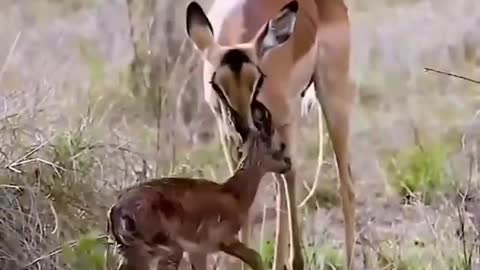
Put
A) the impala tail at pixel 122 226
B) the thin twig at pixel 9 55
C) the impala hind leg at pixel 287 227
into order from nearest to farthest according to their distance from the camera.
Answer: the impala tail at pixel 122 226 < the impala hind leg at pixel 287 227 < the thin twig at pixel 9 55

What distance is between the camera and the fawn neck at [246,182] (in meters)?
1.06

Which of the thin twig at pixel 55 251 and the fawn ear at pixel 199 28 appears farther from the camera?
the thin twig at pixel 55 251

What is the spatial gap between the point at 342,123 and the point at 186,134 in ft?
0.69

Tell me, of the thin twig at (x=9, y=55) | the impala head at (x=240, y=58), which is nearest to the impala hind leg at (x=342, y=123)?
the impala head at (x=240, y=58)

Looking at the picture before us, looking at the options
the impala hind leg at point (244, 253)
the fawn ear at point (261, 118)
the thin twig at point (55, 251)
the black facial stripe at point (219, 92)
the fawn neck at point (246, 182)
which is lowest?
the thin twig at point (55, 251)

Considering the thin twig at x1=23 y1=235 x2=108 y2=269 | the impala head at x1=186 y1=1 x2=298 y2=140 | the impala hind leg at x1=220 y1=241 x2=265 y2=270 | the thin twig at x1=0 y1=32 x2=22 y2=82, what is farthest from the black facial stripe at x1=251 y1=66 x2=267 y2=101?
the thin twig at x1=0 y1=32 x2=22 y2=82

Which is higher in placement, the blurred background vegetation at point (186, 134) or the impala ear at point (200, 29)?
the impala ear at point (200, 29)

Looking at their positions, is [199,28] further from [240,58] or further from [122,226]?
[122,226]

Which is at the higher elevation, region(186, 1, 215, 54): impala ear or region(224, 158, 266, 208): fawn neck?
region(186, 1, 215, 54): impala ear

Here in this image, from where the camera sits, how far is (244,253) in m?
1.06

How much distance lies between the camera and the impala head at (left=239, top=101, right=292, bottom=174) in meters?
1.05

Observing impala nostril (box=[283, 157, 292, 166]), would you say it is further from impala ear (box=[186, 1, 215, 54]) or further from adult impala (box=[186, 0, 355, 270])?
impala ear (box=[186, 1, 215, 54])

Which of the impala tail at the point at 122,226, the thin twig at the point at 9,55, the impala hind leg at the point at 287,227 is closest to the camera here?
the impala tail at the point at 122,226

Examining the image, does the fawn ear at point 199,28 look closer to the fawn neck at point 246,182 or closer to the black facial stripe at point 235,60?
the black facial stripe at point 235,60
